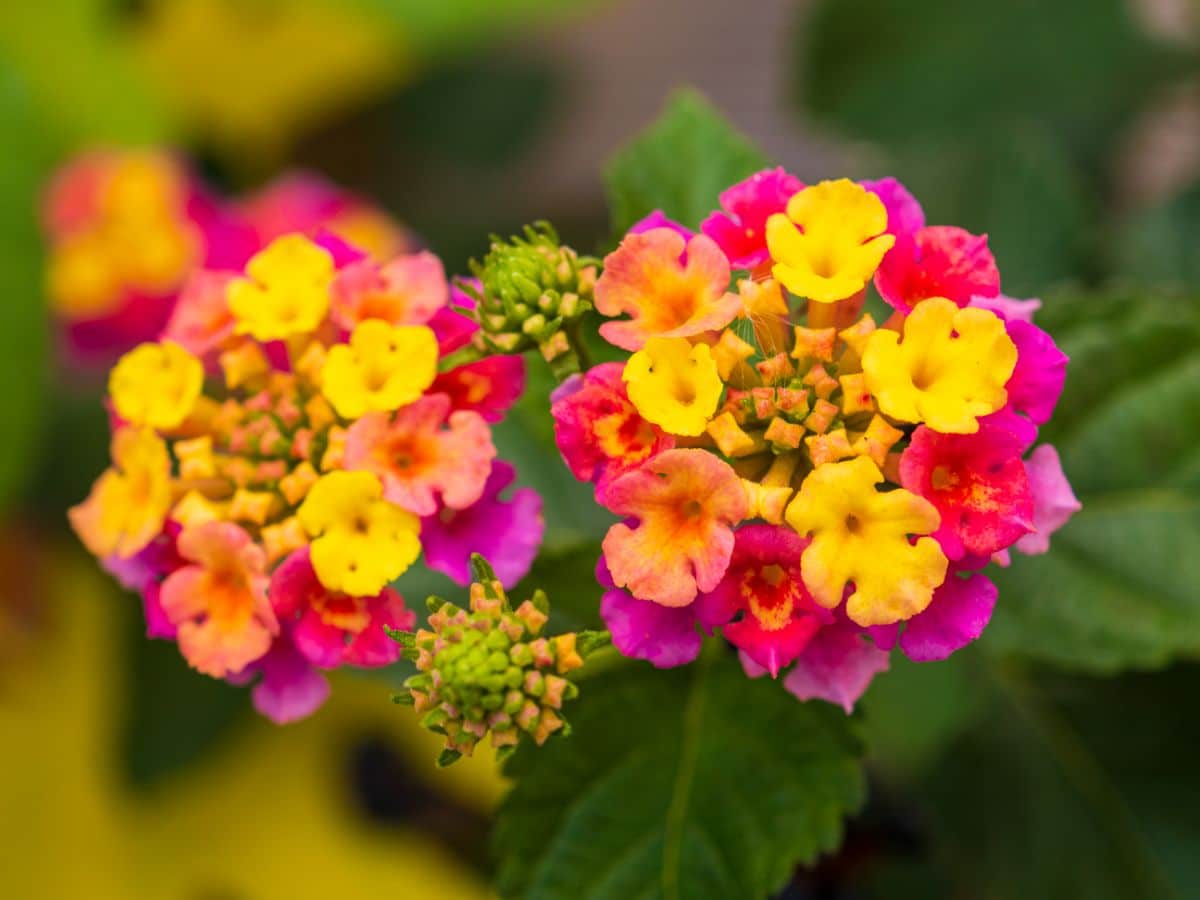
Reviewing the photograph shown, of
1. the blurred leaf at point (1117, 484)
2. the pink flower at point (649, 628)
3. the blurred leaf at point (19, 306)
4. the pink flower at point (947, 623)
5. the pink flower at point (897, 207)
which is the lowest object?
the blurred leaf at point (19, 306)

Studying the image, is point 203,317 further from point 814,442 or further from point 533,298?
point 814,442

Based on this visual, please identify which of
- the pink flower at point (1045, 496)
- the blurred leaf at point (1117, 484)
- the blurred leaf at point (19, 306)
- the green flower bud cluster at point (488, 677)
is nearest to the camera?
the green flower bud cluster at point (488, 677)

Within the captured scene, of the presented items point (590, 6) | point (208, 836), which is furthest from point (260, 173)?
point (208, 836)

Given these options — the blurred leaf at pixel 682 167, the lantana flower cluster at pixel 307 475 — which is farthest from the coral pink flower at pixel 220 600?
the blurred leaf at pixel 682 167

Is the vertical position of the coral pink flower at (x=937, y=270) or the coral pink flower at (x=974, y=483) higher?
the coral pink flower at (x=937, y=270)

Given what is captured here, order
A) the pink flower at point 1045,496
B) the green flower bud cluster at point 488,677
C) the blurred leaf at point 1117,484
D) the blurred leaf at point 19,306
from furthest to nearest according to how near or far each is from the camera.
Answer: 1. the blurred leaf at point 19,306
2. the blurred leaf at point 1117,484
3. the pink flower at point 1045,496
4. the green flower bud cluster at point 488,677

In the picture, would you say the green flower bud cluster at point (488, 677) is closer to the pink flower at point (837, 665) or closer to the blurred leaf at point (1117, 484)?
the pink flower at point (837, 665)

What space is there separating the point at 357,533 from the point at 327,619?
5cm

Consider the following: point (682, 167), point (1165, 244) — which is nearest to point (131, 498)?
point (682, 167)

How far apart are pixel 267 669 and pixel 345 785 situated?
96 cm

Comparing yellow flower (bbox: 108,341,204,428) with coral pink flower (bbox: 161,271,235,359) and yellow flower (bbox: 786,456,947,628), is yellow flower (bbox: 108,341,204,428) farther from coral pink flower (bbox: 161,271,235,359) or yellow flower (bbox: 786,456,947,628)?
yellow flower (bbox: 786,456,947,628)

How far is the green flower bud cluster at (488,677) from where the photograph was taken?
1.72 ft

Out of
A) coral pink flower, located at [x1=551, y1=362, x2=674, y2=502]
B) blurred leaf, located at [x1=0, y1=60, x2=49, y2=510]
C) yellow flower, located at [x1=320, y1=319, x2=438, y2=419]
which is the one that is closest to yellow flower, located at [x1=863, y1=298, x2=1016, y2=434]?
coral pink flower, located at [x1=551, y1=362, x2=674, y2=502]

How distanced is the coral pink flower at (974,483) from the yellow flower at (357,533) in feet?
0.77
